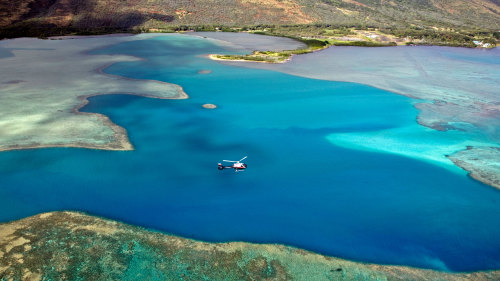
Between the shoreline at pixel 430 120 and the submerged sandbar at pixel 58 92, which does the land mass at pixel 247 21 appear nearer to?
the submerged sandbar at pixel 58 92

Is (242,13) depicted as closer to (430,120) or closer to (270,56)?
(270,56)

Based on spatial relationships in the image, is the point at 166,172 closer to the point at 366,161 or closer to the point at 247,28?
the point at 366,161

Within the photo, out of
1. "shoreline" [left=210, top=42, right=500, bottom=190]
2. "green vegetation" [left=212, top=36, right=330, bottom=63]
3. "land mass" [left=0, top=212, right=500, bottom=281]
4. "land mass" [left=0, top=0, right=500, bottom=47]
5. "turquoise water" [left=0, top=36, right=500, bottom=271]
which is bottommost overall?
"land mass" [left=0, top=212, right=500, bottom=281]

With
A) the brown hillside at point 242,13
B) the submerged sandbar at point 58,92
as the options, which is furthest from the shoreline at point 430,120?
the brown hillside at point 242,13

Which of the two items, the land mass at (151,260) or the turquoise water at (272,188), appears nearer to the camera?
the land mass at (151,260)

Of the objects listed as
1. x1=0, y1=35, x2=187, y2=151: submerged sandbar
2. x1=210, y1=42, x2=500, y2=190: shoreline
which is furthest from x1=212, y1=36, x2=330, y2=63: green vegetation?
x1=0, y1=35, x2=187, y2=151: submerged sandbar

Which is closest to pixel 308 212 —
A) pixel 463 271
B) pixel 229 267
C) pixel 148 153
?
pixel 229 267

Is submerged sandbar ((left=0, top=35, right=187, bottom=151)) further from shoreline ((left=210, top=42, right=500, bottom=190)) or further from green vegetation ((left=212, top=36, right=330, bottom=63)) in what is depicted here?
shoreline ((left=210, top=42, right=500, bottom=190))
